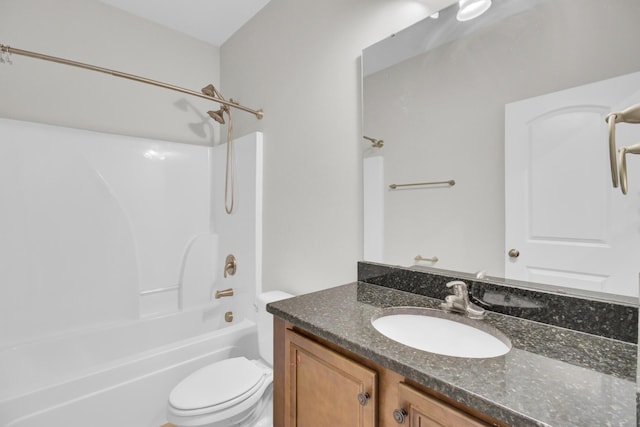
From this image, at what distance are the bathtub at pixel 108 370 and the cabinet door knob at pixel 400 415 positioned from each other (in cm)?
137

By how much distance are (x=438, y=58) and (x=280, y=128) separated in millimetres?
1027

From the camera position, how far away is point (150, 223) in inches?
90.5

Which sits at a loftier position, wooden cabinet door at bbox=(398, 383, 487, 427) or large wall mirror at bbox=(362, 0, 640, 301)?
large wall mirror at bbox=(362, 0, 640, 301)

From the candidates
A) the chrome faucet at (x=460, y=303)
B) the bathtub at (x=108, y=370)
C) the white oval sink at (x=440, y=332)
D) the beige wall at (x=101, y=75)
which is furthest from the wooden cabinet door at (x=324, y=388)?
the beige wall at (x=101, y=75)

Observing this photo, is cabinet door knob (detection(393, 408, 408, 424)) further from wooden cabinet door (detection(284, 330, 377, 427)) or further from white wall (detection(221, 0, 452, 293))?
white wall (detection(221, 0, 452, 293))

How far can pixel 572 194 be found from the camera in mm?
882

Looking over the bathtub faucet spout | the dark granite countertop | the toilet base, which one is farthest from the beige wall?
the dark granite countertop

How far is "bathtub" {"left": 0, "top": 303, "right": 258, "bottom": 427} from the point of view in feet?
4.33

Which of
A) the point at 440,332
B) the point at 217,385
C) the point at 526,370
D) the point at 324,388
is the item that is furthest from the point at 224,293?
the point at 526,370

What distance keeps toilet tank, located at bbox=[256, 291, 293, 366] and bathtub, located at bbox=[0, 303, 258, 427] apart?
215 mm

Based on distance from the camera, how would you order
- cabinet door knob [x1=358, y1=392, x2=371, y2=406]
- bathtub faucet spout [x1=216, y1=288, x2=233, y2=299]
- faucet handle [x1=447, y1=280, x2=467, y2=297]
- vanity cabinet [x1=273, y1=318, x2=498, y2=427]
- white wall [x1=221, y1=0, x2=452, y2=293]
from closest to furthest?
1. vanity cabinet [x1=273, y1=318, x2=498, y2=427]
2. cabinet door knob [x1=358, y1=392, x2=371, y2=406]
3. faucet handle [x1=447, y1=280, x2=467, y2=297]
4. white wall [x1=221, y1=0, x2=452, y2=293]
5. bathtub faucet spout [x1=216, y1=288, x2=233, y2=299]

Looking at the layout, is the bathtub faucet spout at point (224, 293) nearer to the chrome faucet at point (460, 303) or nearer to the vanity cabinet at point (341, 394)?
the vanity cabinet at point (341, 394)

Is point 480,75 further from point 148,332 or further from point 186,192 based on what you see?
point 148,332

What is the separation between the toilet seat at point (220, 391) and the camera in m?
1.26
